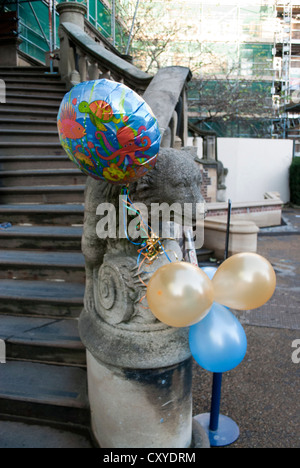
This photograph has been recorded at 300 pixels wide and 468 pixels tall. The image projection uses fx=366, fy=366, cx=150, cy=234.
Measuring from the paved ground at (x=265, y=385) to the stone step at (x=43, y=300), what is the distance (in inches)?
48.0

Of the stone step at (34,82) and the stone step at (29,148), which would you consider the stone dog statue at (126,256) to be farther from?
the stone step at (34,82)

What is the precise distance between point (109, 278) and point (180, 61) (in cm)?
1827

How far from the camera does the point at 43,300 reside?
2982mm

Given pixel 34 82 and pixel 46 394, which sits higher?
pixel 34 82

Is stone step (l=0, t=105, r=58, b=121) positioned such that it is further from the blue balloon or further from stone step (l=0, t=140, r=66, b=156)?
the blue balloon

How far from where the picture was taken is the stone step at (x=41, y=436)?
87.5 inches

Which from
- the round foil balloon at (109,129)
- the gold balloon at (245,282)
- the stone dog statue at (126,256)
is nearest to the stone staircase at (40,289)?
the stone dog statue at (126,256)

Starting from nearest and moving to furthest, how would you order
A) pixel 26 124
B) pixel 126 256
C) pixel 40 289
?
pixel 126 256 → pixel 40 289 → pixel 26 124

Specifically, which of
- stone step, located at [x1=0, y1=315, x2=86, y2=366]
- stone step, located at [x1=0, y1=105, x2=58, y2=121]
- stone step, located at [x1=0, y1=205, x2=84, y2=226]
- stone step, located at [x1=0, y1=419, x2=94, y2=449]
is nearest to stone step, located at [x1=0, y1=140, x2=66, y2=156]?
stone step, located at [x1=0, y1=105, x2=58, y2=121]

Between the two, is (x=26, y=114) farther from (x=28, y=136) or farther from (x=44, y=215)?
(x=44, y=215)

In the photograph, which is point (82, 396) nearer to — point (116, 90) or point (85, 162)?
point (85, 162)

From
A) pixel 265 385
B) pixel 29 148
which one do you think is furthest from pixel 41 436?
pixel 29 148

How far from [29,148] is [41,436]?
3.73 meters
